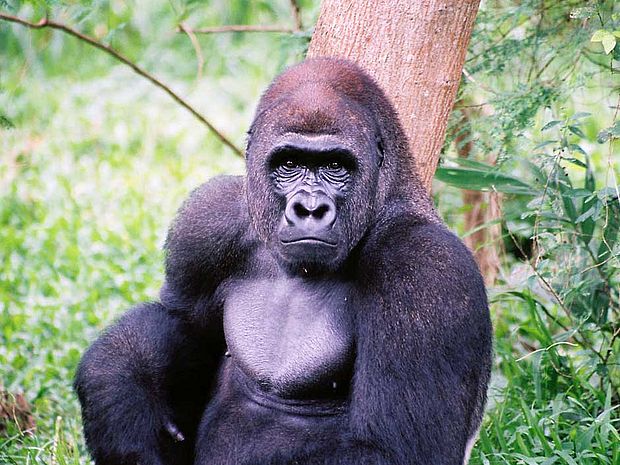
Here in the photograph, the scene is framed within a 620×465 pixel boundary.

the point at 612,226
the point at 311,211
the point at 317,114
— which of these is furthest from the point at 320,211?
the point at 612,226

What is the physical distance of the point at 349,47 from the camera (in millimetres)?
4000

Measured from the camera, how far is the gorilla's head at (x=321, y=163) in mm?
3146

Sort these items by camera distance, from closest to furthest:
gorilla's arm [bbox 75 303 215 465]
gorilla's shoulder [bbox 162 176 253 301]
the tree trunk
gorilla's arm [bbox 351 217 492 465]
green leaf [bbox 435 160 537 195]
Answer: gorilla's arm [bbox 351 217 492 465], gorilla's arm [bbox 75 303 215 465], gorilla's shoulder [bbox 162 176 253 301], the tree trunk, green leaf [bbox 435 160 537 195]

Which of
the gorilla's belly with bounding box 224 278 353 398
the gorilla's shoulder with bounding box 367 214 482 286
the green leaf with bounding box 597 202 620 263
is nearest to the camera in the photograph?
the gorilla's shoulder with bounding box 367 214 482 286

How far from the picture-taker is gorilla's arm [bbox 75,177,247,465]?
11.8 ft

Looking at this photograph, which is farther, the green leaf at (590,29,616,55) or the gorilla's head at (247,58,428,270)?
the green leaf at (590,29,616,55)

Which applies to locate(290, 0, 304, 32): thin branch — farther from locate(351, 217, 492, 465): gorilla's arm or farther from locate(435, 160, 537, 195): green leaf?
locate(351, 217, 492, 465): gorilla's arm

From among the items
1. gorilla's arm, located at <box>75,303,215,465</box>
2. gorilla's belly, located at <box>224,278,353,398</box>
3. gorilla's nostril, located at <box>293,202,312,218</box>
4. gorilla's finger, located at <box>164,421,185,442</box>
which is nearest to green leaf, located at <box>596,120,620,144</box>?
gorilla's belly, located at <box>224,278,353,398</box>

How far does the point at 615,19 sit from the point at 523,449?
65.0 inches

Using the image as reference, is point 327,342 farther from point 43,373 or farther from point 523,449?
point 43,373

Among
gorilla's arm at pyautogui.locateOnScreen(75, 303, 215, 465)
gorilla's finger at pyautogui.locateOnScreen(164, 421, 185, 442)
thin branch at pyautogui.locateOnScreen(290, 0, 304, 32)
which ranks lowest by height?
gorilla's finger at pyautogui.locateOnScreen(164, 421, 185, 442)

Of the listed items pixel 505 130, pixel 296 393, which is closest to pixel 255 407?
pixel 296 393

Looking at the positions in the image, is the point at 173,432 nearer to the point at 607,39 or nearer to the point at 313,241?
the point at 313,241

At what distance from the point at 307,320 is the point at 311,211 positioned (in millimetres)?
469
